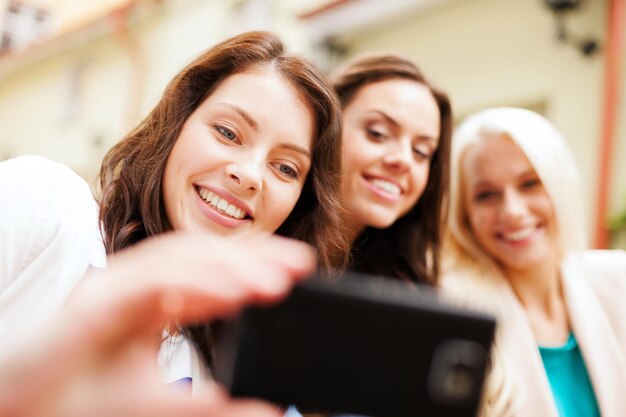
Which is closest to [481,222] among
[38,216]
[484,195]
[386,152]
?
[484,195]

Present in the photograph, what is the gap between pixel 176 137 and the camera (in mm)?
1580

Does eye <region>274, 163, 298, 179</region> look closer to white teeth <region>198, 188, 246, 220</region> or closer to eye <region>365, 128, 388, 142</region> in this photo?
white teeth <region>198, 188, 246, 220</region>

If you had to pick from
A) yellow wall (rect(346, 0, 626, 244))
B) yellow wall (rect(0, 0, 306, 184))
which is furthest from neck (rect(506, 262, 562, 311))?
yellow wall (rect(0, 0, 306, 184))

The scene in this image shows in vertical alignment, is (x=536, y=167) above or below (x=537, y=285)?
above

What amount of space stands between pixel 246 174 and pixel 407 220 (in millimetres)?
1313

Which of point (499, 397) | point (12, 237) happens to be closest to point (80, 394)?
point (12, 237)

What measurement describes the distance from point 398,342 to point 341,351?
0.06 metres

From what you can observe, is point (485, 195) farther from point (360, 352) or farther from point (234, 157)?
point (360, 352)

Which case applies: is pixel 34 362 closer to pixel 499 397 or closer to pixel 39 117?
pixel 499 397

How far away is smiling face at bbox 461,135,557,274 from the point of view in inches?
88.1

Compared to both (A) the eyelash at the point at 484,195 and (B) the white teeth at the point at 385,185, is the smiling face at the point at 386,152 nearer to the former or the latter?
(B) the white teeth at the point at 385,185

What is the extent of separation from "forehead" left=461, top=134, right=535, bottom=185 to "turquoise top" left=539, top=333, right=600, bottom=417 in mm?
637

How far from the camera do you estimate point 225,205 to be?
1421 mm

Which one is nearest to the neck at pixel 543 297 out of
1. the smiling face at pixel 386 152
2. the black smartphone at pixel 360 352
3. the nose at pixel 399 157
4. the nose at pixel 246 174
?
the smiling face at pixel 386 152
